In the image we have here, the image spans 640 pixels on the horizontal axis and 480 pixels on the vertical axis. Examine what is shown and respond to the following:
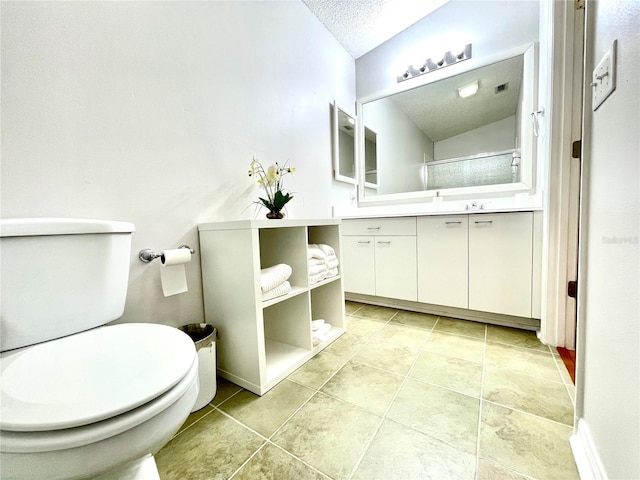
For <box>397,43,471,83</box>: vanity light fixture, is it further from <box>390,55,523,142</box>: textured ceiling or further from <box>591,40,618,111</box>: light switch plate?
<box>591,40,618,111</box>: light switch plate

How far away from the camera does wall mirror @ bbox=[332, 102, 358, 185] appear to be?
2328 mm

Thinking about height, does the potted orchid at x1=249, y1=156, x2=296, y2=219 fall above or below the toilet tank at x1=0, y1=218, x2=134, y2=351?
above

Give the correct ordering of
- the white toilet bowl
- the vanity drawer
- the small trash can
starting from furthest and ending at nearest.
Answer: the vanity drawer < the small trash can < the white toilet bowl

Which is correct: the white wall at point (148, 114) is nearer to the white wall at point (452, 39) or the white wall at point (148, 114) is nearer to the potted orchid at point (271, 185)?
the potted orchid at point (271, 185)

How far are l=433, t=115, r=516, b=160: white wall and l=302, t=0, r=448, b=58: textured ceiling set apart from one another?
1.06 meters

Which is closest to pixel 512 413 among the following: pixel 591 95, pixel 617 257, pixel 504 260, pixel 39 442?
pixel 617 257

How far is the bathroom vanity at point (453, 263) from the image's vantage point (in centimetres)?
155

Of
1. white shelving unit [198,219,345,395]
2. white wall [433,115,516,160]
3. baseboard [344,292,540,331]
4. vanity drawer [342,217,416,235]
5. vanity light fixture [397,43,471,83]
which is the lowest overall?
baseboard [344,292,540,331]

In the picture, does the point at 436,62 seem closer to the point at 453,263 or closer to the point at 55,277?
the point at 453,263

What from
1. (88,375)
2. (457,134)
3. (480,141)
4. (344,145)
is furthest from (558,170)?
(88,375)

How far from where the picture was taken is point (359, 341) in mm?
1584

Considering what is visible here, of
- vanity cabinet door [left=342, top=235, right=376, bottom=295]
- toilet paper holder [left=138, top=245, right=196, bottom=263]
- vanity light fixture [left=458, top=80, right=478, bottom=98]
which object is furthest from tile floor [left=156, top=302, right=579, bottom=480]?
vanity light fixture [left=458, top=80, right=478, bottom=98]

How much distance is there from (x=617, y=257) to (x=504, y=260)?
1154mm

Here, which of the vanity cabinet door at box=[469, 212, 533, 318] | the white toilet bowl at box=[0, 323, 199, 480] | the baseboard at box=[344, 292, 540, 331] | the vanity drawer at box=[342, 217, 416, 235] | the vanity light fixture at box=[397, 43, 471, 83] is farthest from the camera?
the vanity light fixture at box=[397, 43, 471, 83]
